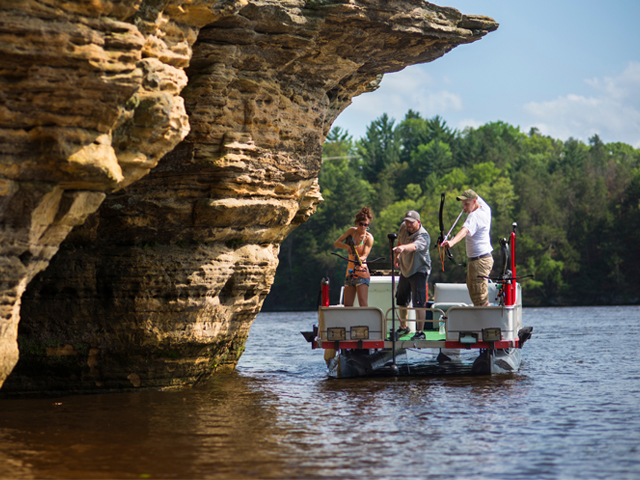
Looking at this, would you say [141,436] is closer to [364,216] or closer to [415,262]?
[415,262]

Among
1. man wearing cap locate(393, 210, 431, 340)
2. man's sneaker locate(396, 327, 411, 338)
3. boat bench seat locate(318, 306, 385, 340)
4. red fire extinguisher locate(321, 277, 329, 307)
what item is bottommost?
man's sneaker locate(396, 327, 411, 338)

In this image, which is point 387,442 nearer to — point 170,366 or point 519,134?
point 170,366

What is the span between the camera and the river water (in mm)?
7762

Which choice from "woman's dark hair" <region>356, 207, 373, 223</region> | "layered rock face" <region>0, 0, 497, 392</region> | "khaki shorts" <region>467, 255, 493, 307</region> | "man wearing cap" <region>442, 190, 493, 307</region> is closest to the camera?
"layered rock face" <region>0, 0, 497, 392</region>

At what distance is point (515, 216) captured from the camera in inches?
2837

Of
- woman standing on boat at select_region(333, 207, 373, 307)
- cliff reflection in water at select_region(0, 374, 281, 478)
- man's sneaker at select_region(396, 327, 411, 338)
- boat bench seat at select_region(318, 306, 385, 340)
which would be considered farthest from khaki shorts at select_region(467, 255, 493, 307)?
cliff reflection in water at select_region(0, 374, 281, 478)

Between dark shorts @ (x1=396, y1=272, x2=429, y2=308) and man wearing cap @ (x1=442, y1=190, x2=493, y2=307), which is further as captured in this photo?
dark shorts @ (x1=396, y1=272, x2=429, y2=308)

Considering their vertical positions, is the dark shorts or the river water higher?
the dark shorts

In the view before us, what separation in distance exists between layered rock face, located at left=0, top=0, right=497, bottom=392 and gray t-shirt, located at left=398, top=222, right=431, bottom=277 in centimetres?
207

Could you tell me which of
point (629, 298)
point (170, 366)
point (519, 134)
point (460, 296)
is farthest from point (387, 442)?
point (519, 134)

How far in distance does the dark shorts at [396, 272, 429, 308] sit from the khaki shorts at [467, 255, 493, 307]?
29.4 inches

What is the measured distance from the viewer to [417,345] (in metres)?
12.9

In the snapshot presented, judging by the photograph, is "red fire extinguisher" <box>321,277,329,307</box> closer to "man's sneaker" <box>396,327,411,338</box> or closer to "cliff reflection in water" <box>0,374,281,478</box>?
"man's sneaker" <box>396,327,411,338</box>

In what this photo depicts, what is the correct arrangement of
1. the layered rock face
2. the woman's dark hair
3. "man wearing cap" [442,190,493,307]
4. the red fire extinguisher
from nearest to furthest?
the layered rock face
"man wearing cap" [442,190,493,307]
the woman's dark hair
the red fire extinguisher
